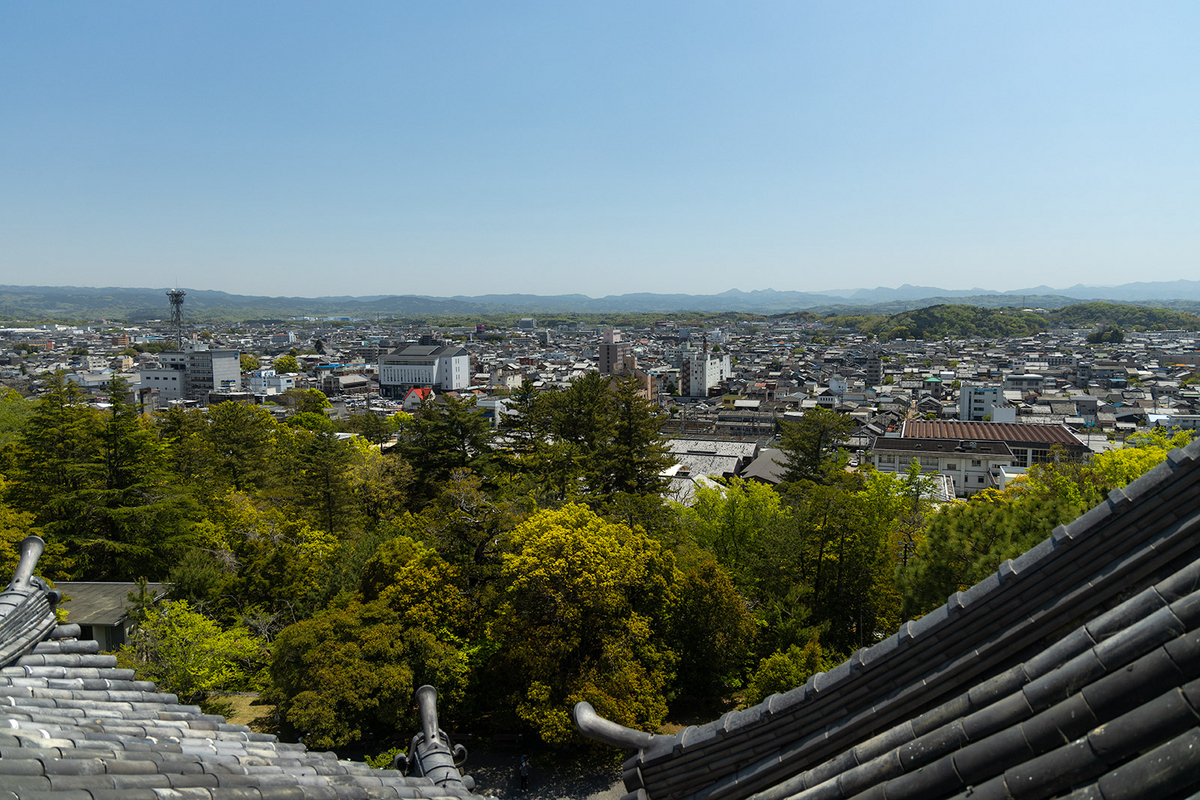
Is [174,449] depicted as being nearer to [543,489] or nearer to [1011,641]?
[543,489]

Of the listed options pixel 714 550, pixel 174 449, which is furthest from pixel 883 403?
pixel 174 449

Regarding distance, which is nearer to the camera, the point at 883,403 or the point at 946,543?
the point at 946,543

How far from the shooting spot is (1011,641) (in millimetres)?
2799

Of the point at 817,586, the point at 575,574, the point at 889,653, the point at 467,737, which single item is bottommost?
the point at 467,737

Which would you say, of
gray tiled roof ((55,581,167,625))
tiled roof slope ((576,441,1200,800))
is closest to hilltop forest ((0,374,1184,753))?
gray tiled roof ((55,581,167,625))

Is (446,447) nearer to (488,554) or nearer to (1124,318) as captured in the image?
(488,554)

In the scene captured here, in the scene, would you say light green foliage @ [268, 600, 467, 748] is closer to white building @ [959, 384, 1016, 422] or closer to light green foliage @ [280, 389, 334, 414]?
light green foliage @ [280, 389, 334, 414]

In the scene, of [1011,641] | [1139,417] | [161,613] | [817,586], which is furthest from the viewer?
[1139,417]

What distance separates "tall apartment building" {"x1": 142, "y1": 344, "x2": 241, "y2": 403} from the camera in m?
73.7

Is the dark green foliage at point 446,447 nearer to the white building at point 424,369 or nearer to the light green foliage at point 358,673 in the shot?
the light green foliage at point 358,673

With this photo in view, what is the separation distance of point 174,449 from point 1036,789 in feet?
81.9

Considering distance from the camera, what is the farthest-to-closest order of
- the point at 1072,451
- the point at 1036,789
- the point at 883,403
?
the point at 883,403 → the point at 1072,451 → the point at 1036,789

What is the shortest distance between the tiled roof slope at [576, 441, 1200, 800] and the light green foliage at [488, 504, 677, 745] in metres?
8.66

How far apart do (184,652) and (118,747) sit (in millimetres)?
11122
